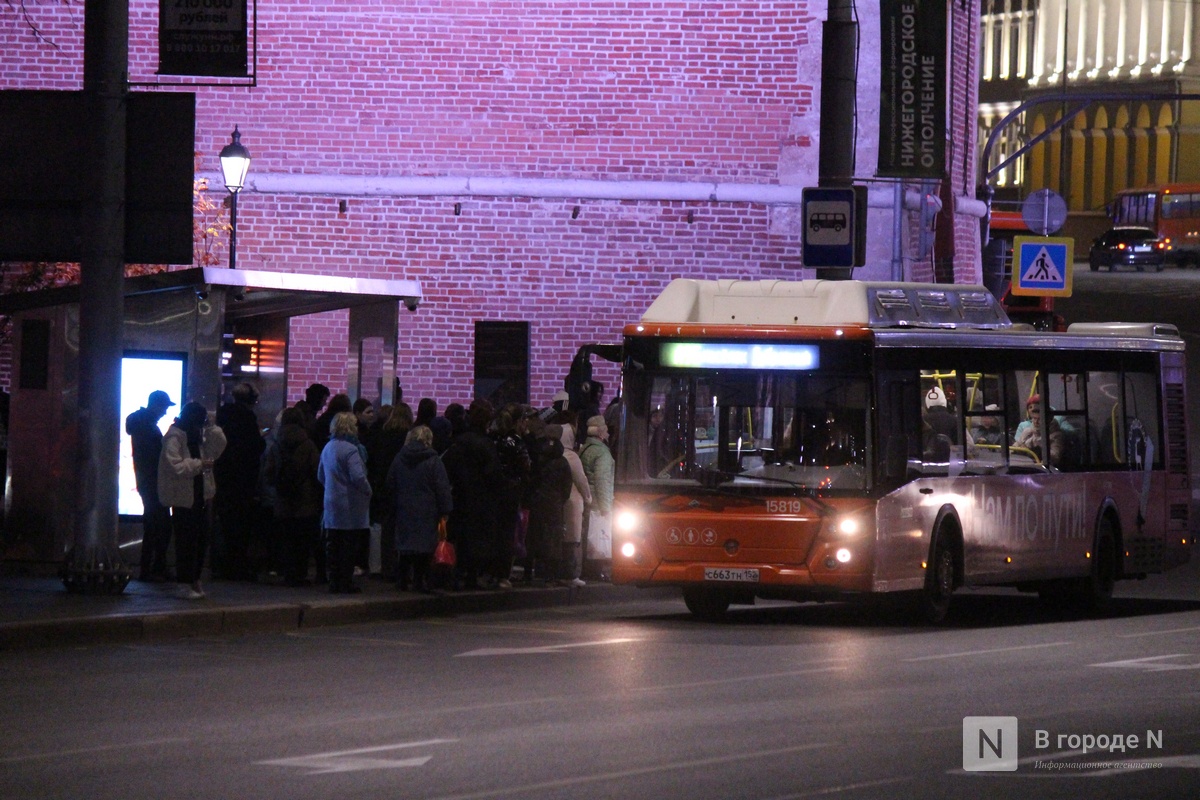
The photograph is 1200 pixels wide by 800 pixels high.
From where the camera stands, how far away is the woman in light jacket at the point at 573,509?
19766 millimetres

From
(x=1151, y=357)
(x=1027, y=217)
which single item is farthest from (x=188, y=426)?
(x=1027, y=217)

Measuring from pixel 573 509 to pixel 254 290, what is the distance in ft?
11.5

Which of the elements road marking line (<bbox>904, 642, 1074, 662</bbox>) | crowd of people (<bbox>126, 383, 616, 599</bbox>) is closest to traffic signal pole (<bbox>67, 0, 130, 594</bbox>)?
crowd of people (<bbox>126, 383, 616, 599</bbox>)

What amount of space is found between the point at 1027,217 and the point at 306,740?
28.0 m

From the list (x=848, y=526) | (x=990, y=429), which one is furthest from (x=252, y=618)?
(x=990, y=429)

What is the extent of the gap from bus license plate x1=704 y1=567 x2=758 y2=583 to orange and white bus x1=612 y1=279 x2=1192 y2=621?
0.06ft

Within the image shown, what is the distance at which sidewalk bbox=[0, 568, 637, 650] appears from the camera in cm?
1517

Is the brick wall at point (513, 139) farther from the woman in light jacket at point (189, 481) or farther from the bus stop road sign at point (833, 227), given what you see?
the woman in light jacket at point (189, 481)

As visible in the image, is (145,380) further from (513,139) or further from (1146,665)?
(513,139)

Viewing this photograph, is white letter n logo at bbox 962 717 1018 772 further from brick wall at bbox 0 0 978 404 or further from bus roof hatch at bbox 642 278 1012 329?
brick wall at bbox 0 0 978 404

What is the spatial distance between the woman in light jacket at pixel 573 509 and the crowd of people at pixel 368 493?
18 mm

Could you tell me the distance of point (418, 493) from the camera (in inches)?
721

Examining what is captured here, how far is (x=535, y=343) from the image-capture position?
28.6 m

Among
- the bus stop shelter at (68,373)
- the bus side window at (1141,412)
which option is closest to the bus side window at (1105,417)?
the bus side window at (1141,412)
